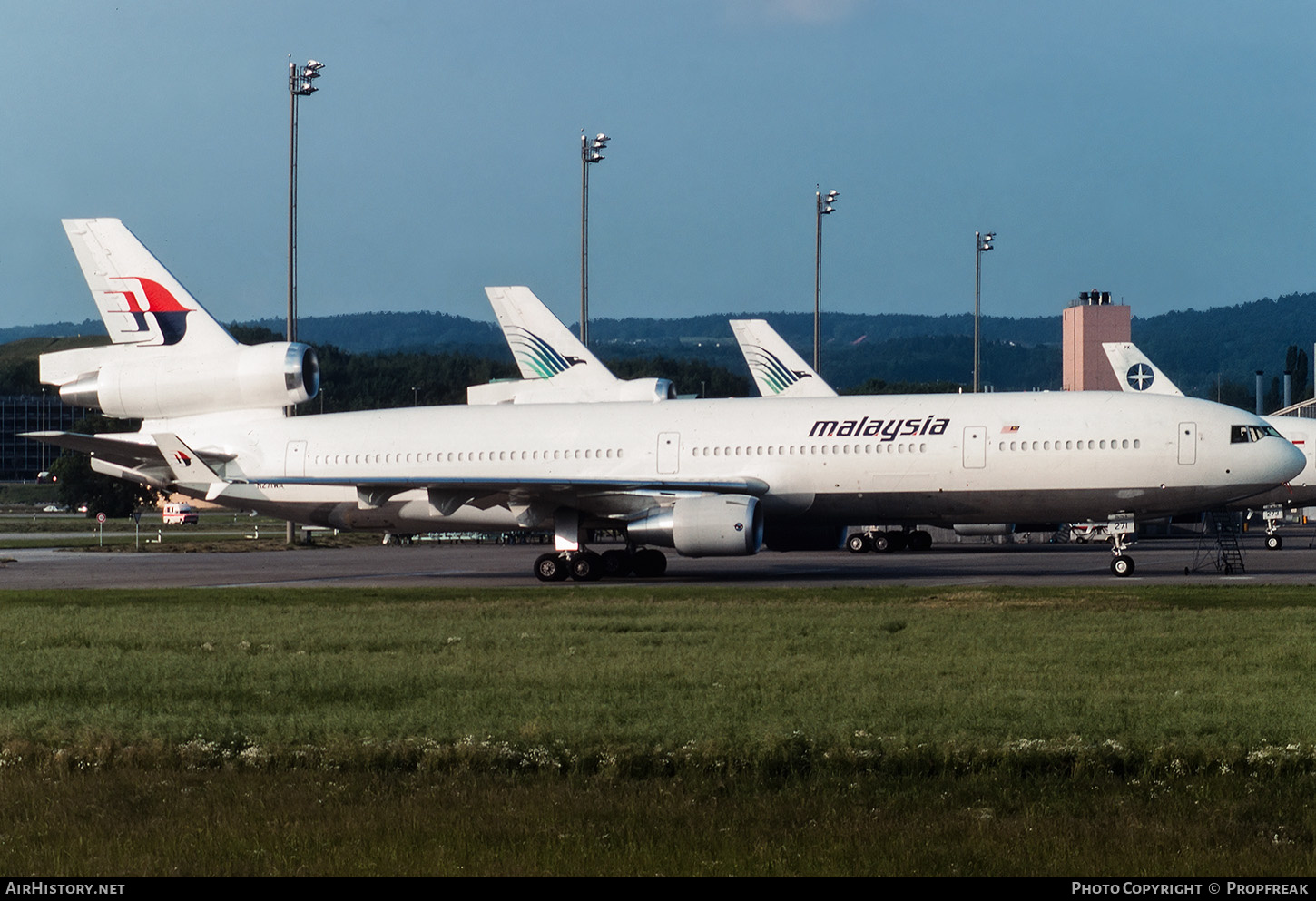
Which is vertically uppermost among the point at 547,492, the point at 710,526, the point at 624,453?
the point at 624,453

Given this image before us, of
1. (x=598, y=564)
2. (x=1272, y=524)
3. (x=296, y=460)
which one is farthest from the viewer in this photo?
(x=1272, y=524)

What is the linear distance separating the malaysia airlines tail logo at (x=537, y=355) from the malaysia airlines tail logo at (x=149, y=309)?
13.2 meters

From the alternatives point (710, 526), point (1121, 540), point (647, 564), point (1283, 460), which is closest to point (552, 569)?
point (647, 564)

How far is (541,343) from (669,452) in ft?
45.4

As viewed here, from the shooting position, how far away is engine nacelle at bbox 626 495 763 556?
29.0 m

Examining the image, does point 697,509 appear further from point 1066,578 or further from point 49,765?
point 49,765

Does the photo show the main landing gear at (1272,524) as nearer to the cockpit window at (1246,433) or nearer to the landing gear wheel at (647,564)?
the cockpit window at (1246,433)

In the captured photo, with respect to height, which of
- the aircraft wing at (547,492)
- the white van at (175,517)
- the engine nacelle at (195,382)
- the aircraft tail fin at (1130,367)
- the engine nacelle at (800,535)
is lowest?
the white van at (175,517)

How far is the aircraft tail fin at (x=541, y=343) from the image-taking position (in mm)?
44469

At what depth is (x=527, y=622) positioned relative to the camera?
19.5 m

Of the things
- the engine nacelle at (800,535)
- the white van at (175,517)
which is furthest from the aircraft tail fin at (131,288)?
the white van at (175,517)

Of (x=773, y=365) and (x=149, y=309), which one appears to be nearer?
(x=149, y=309)

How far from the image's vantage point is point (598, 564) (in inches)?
1253

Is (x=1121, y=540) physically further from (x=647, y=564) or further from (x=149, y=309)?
(x=149, y=309)
